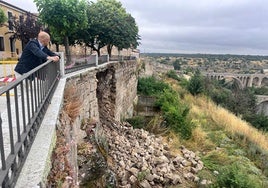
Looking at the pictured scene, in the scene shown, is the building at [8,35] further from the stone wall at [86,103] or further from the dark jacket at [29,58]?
the dark jacket at [29,58]

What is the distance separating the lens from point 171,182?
8.55m

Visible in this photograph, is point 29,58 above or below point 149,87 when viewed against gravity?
above

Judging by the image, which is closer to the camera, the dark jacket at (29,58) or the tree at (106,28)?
the dark jacket at (29,58)

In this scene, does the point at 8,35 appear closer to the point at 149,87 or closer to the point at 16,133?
the point at 149,87

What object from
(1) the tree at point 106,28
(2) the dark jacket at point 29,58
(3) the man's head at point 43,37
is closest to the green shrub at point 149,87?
(1) the tree at point 106,28

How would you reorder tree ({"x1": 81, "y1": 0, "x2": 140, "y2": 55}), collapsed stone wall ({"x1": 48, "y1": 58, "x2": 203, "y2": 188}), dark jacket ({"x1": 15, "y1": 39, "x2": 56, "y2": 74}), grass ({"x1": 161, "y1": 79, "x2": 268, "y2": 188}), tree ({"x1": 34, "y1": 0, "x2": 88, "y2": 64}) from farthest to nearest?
tree ({"x1": 81, "y1": 0, "x2": 140, "y2": 55}) → tree ({"x1": 34, "y1": 0, "x2": 88, "y2": 64}) → grass ({"x1": 161, "y1": 79, "x2": 268, "y2": 188}) → dark jacket ({"x1": 15, "y1": 39, "x2": 56, "y2": 74}) → collapsed stone wall ({"x1": 48, "y1": 58, "x2": 203, "y2": 188})

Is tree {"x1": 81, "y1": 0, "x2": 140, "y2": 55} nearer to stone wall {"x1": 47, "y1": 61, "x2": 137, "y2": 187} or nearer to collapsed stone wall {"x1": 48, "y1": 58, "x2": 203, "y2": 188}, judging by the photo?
stone wall {"x1": 47, "y1": 61, "x2": 137, "y2": 187}

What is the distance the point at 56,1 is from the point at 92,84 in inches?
194

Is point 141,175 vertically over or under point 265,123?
over

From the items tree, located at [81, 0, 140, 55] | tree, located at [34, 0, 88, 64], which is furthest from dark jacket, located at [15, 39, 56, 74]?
tree, located at [81, 0, 140, 55]

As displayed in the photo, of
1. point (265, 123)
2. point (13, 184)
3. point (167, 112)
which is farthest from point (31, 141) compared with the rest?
point (265, 123)

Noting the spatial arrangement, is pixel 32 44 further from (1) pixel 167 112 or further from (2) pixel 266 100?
(2) pixel 266 100

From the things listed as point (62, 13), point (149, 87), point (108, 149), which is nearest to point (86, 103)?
point (108, 149)

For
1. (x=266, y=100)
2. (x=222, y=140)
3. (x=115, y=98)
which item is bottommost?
(x=266, y=100)
